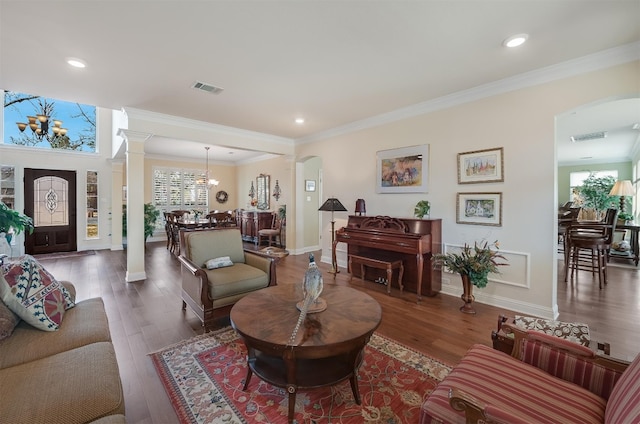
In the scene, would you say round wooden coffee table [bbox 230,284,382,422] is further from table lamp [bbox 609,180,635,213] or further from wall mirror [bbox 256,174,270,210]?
table lamp [bbox 609,180,635,213]

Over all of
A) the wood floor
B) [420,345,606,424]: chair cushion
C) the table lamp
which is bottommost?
the wood floor

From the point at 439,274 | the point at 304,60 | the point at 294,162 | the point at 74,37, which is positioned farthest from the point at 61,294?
the point at 294,162

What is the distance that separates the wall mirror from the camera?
8930mm

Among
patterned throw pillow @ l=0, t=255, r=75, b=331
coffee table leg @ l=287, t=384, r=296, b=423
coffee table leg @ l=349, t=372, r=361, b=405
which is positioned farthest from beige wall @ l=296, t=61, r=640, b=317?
patterned throw pillow @ l=0, t=255, r=75, b=331

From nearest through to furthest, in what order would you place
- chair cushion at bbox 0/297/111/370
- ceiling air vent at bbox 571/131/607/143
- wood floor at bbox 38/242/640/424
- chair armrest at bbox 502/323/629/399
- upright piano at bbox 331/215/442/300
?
chair armrest at bbox 502/323/629/399 → chair cushion at bbox 0/297/111/370 → wood floor at bbox 38/242/640/424 → upright piano at bbox 331/215/442/300 → ceiling air vent at bbox 571/131/607/143

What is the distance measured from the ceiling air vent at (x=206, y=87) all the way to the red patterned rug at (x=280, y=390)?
117 inches

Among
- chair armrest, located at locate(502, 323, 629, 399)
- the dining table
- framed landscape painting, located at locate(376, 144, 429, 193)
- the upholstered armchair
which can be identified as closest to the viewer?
chair armrest, located at locate(502, 323, 629, 399)

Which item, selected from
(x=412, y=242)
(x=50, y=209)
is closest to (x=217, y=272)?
(x=412, y=242)

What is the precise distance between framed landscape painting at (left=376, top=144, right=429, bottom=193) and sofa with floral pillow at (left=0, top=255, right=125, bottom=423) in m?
3.96

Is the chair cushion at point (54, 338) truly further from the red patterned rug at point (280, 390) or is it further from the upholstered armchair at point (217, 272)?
the upholstered armchair at point (217, 272)

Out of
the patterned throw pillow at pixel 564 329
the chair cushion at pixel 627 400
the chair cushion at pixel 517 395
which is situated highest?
the chair cushion at pixel 627 400

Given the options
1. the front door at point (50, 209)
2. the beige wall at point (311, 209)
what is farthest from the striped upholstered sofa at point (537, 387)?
the front door at point (50, 209)

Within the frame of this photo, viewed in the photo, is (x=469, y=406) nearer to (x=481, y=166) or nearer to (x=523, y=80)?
(x=481, y=166)

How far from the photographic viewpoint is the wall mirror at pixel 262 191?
352 inches
